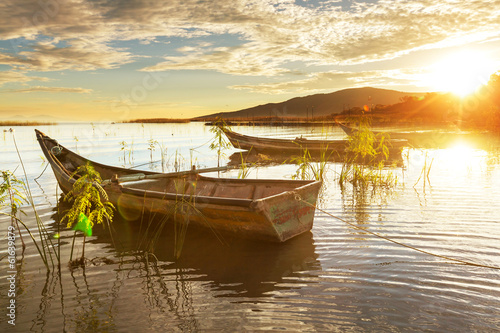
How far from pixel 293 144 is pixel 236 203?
1735 centimetres

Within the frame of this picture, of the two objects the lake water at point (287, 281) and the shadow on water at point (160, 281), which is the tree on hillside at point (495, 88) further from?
the shadow on water at point (160, 281)

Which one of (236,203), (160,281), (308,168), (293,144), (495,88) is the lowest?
(160,281)

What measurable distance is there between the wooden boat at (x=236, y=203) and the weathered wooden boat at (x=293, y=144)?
11245mm

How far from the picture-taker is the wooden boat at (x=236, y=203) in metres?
6.18

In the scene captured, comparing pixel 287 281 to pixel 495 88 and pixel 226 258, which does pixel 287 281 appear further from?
pixel 495 88

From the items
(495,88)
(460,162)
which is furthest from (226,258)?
(495,88)

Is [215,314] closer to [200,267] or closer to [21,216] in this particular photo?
[200,267]

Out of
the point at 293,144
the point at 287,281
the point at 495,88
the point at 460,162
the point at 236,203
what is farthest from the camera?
the point at 495,88

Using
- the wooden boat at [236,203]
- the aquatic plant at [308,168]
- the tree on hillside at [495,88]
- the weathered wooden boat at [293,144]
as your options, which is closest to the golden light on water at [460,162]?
the weathered wooden boat at [293,144]

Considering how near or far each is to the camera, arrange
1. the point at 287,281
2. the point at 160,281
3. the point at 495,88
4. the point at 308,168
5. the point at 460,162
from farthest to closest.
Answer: the point at 495,88
the point at 460,162
the point at 308,168
the point at 160,281
the point at 287,281

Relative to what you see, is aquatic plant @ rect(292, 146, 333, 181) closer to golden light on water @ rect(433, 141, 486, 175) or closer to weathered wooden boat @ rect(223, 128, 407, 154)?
golden light on water @ rect(433, 141, 486, 175)

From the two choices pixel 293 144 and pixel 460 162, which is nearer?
pixel 460 162

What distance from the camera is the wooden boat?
6.18 meters

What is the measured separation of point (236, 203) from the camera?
609 centimetres
